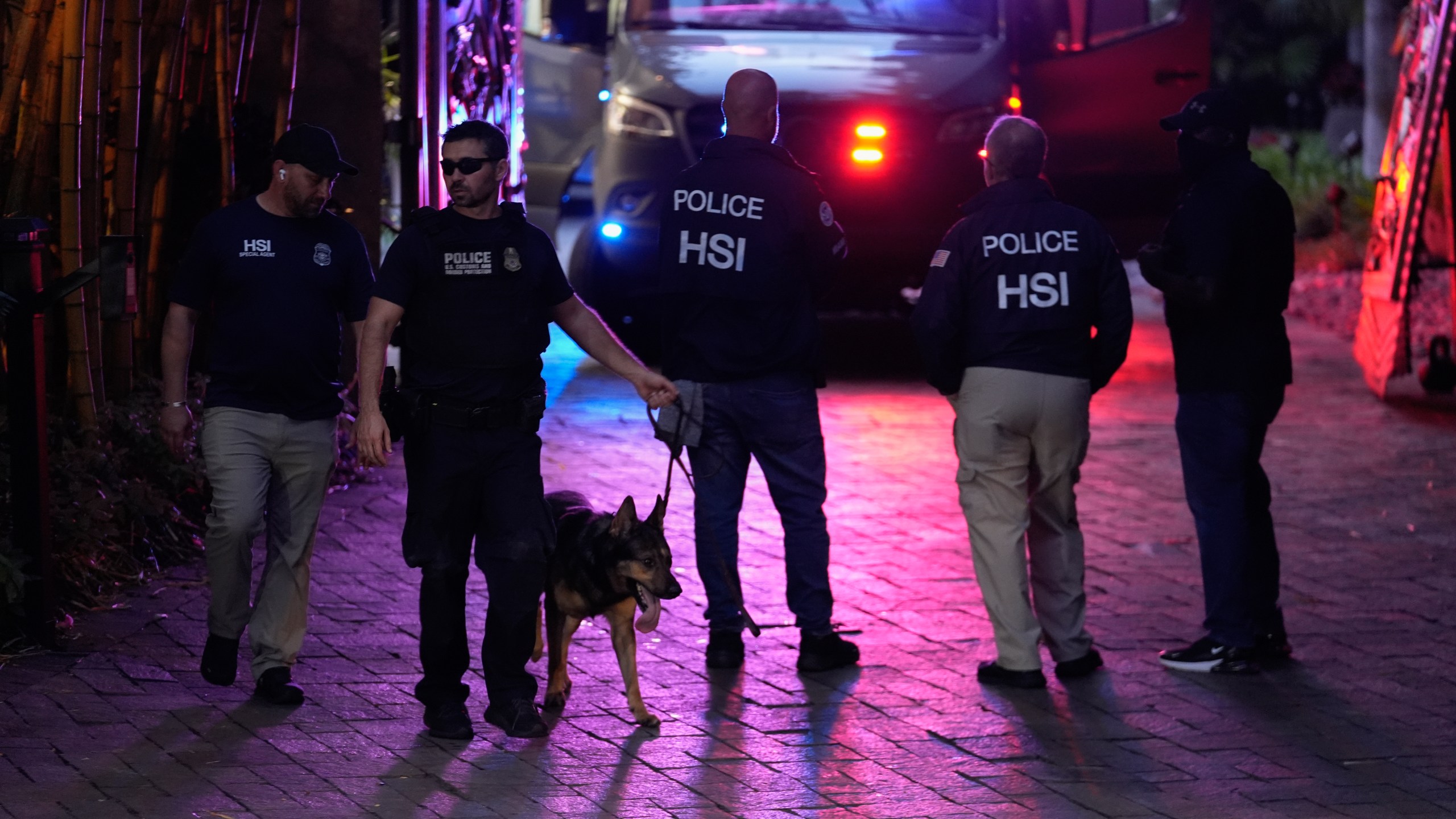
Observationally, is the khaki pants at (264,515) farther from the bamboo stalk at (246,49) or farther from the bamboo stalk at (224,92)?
the bamboo stalk at (246,49)

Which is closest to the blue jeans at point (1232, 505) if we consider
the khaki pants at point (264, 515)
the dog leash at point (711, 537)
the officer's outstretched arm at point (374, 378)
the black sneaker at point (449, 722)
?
the dog leash at point (711, 537)

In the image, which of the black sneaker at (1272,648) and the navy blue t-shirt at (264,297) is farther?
the black sneaker at (1272,648)

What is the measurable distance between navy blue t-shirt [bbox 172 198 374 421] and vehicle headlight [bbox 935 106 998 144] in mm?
7025

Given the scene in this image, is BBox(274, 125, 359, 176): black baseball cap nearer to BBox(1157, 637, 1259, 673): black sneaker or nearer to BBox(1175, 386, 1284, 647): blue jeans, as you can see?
BBox(1175, 386, 1284, 647): blue jeans

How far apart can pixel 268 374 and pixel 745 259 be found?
1.56 metres

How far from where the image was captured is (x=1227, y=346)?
625 cm

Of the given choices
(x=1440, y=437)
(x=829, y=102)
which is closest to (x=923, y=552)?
(x=1440, y=437)

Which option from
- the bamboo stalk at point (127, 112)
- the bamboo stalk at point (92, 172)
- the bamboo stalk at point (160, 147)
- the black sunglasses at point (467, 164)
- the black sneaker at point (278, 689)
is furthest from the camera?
the bamboo stalk at point (160, 147)

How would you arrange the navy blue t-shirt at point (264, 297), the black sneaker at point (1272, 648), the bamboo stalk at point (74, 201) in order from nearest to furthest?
the navy blue t-shirt at point (264, 297) → the black sneaker at point (1272, 648) → the bamboo stalk at point (74, 201)

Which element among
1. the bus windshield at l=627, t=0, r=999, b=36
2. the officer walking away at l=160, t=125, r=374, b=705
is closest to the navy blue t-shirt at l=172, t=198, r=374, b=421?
the officer walking away at l=160, t=125, r=374, b=705

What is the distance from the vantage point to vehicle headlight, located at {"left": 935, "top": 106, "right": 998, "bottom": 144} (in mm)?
12125

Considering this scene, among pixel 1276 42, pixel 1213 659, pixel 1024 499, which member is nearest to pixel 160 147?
pixel 1024 499

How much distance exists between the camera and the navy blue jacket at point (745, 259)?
20.3 ft

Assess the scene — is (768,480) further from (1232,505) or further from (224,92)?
(224,92)
